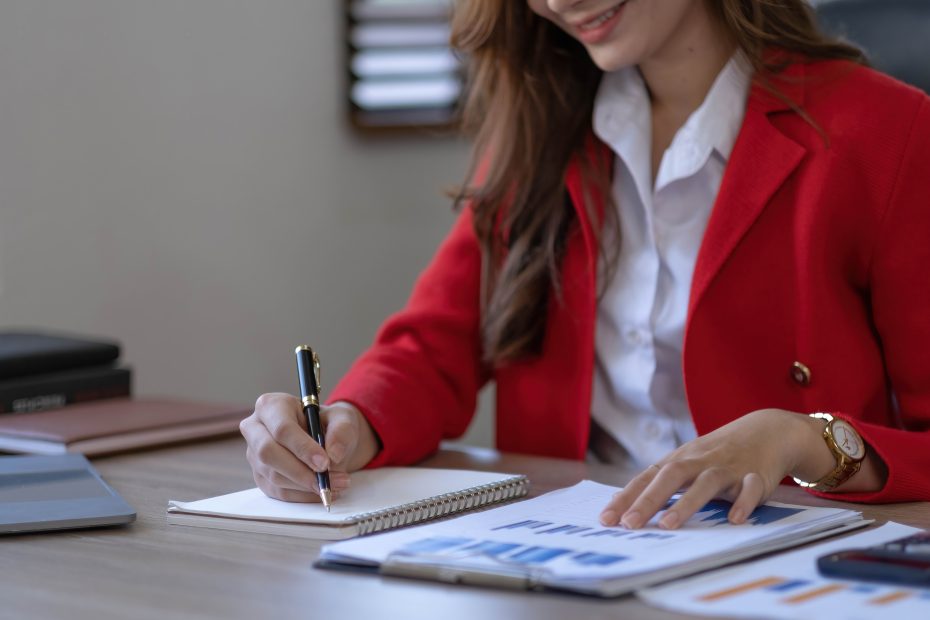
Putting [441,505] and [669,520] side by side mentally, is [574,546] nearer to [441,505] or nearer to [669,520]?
[669,520]

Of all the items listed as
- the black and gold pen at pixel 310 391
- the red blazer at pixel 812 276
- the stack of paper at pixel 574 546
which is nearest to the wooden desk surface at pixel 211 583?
Answer: the stack of paper at pixel 574 546

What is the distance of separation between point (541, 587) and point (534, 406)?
28.9 inches

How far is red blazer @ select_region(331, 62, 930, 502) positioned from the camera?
1.36 meters

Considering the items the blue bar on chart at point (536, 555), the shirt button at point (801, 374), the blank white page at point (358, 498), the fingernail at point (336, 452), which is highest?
the blue bar on chart at point (536, 555)

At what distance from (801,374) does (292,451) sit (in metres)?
0.57

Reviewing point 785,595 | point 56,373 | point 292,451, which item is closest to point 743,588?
point 785,595

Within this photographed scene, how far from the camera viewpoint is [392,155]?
9.55 ft

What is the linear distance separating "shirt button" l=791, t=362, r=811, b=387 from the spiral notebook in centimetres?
37

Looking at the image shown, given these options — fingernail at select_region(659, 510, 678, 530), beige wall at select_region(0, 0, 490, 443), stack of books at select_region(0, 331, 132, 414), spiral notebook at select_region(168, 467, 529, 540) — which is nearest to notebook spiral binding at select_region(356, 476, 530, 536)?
spiral notebook at select_region(168, 467, 529, 540)

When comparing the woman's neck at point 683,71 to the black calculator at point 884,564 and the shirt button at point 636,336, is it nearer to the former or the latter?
the shirt button at point 636,336

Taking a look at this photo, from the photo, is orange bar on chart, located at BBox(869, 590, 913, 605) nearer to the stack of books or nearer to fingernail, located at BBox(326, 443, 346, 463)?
fingernail, located at BBox(326, 443, 346, 463)

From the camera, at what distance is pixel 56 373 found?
5.56 ft

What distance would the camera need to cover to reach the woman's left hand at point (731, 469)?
1.01m

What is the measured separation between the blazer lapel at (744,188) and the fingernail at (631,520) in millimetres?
459
